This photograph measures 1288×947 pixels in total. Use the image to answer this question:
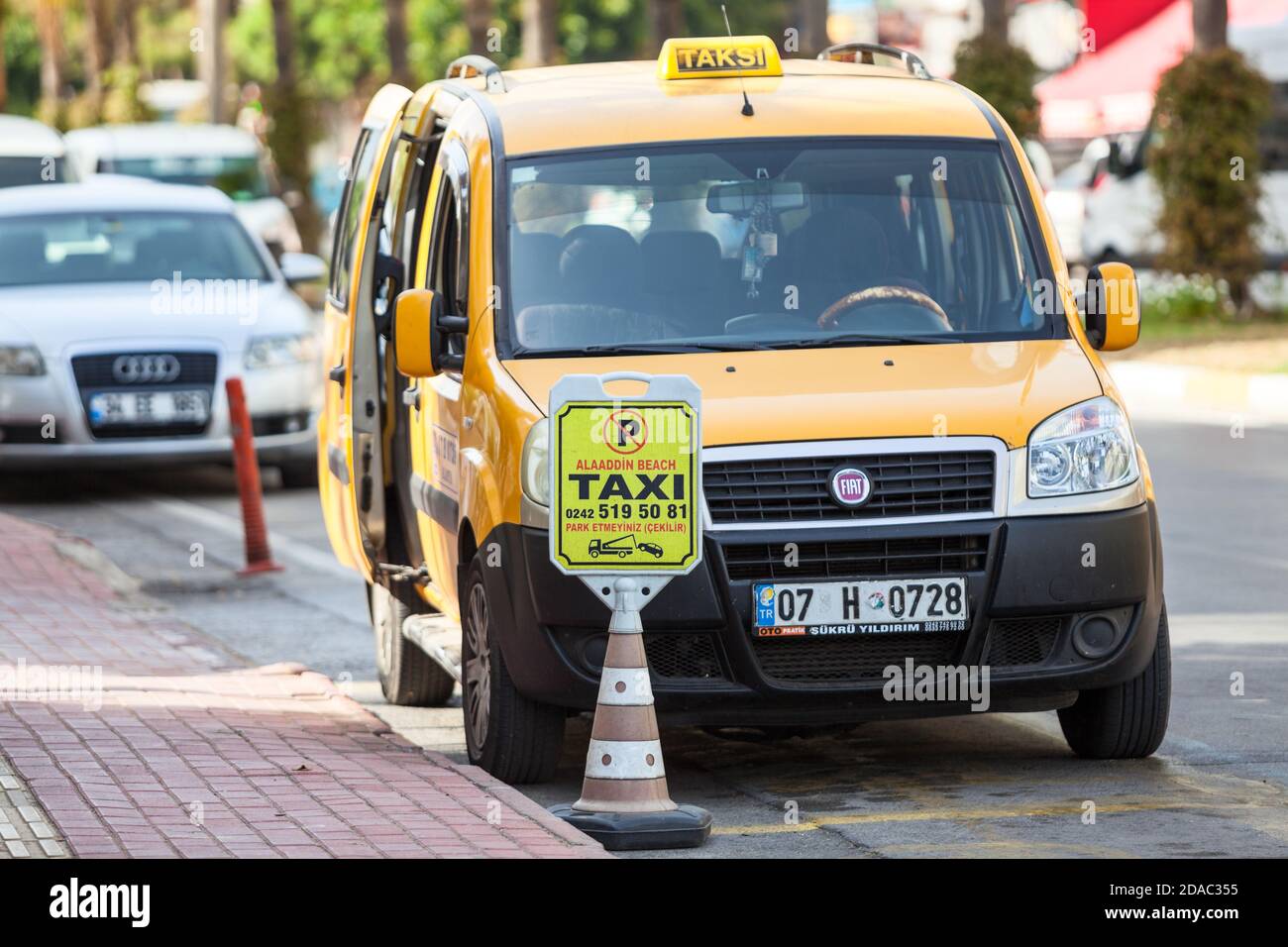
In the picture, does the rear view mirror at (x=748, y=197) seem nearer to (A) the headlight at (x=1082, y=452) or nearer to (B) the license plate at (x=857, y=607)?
(A) the headlight at (x=1082, y=452)

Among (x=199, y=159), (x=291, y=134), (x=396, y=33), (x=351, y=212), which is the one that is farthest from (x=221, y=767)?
(x=291, y=134)

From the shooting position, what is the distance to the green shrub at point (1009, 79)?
1121 inches

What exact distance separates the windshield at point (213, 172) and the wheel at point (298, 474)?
13721 millimetres

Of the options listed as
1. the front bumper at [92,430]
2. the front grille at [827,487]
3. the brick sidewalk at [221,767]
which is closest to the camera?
the brick sidewalk at [221,767]

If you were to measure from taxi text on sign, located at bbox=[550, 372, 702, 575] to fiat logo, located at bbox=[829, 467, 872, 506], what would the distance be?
22.7 inches

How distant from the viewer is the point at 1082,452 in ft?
24.0

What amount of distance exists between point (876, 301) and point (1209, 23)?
19156mm

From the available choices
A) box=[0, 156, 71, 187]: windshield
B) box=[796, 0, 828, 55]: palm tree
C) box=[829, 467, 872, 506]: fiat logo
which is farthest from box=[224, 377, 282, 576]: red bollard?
box=[796, 0, 828, 55]: palm tree

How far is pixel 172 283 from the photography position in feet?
54.0

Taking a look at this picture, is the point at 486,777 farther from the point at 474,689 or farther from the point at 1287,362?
the point at 1287,362

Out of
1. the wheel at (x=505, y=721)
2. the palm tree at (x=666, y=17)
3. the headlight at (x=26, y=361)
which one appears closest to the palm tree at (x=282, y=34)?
the palm tree at (x=666, y=17)

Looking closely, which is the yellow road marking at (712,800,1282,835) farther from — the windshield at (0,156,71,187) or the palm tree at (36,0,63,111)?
the palm tree at (36,0,63,111)
